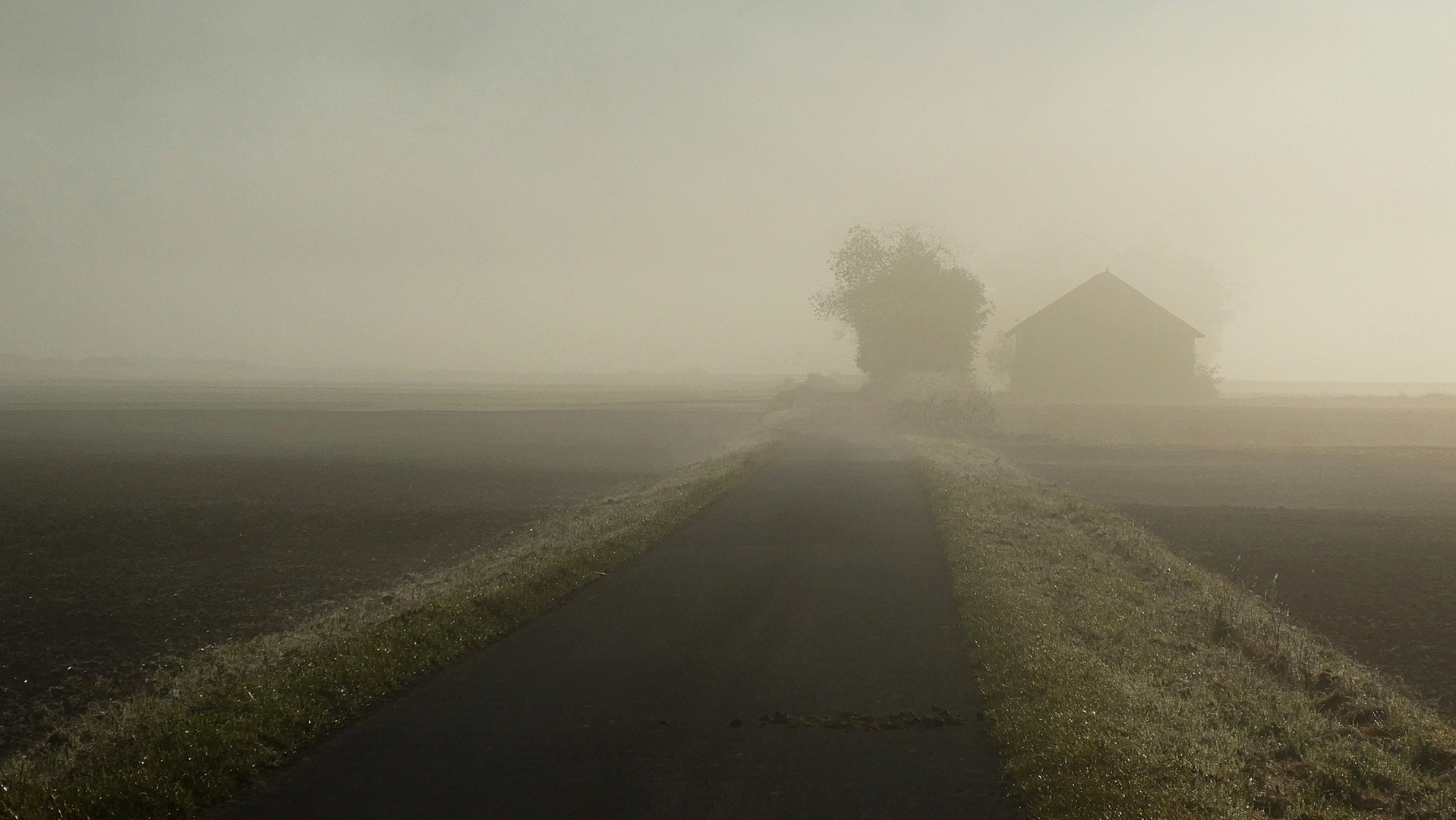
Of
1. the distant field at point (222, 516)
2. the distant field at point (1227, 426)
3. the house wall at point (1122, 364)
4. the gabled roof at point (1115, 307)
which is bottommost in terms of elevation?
the distant field at point (222, 516)

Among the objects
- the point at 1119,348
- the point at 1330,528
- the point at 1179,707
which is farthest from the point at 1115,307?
the point at 1179,707

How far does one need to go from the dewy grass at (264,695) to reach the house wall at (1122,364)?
65.6 m

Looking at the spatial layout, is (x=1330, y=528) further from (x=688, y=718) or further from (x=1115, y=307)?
(x=1115, y=307)

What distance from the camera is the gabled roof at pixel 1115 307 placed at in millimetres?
72188

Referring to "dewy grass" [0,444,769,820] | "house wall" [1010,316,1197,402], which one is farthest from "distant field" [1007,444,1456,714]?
"house wall" [1010,316,1197,402]

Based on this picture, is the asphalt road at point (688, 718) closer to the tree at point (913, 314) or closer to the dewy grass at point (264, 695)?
the dewy grass at point (264, 695)

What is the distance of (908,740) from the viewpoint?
7.81 m

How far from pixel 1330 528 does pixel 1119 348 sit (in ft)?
183

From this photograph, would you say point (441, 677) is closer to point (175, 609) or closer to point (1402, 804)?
point (175, 609)

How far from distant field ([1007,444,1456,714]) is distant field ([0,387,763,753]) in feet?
50.9

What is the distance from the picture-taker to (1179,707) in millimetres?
8844

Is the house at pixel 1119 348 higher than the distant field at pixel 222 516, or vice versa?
the house at pixel 1119 348

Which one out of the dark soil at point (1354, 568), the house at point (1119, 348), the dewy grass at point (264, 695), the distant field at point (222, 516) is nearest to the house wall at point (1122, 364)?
the house at point (1119, 348)

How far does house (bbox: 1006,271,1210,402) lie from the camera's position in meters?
72.4
